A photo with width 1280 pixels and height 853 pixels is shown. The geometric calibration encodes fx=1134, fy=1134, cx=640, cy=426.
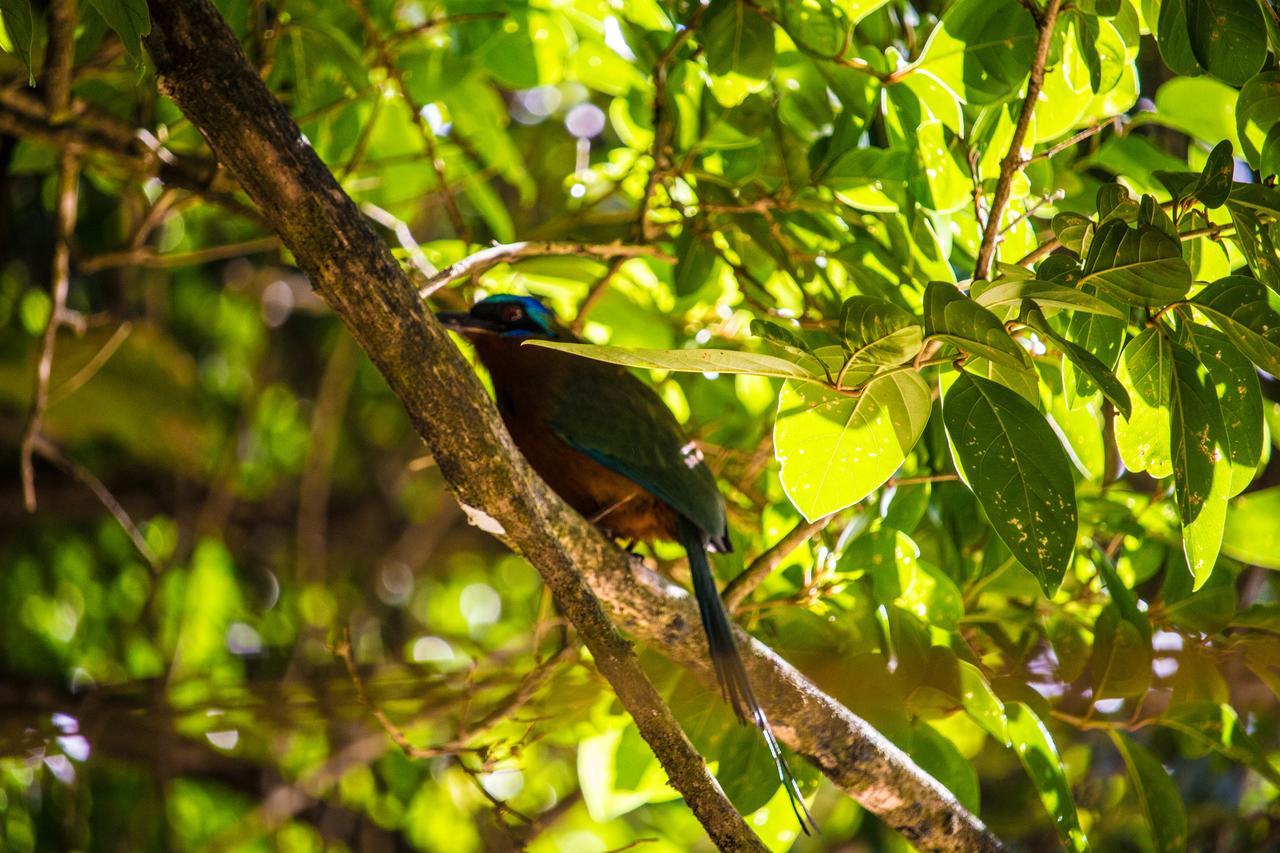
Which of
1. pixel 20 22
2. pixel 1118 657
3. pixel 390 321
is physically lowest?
pixel 1118 657

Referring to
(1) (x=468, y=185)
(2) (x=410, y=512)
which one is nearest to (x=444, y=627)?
(2) (x=410, y=512)

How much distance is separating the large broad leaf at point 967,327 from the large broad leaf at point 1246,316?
0.38 m

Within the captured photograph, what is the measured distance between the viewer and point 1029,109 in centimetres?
188

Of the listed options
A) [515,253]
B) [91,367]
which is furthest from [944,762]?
[91,367]

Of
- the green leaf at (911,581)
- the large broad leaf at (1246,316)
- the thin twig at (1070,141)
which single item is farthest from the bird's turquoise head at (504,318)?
the large broad leaf at (1246,316)

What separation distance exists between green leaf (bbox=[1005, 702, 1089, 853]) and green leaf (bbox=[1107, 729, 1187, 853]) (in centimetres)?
21

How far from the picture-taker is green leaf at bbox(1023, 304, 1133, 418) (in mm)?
1400

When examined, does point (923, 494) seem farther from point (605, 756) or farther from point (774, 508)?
point (605, 756)

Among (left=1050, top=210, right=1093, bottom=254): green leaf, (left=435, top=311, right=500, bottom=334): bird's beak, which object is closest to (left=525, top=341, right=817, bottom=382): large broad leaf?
(left=1050, top=210, right=1093, bottom=254): green leaf

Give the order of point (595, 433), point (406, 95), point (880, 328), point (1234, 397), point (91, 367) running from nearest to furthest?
point (880, 328) → point (1234, 397) → point (406, 95) → point (595, 433) → point (91, 367)

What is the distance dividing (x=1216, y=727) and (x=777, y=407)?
1.33 m

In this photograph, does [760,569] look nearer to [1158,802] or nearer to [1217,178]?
[1158,802]

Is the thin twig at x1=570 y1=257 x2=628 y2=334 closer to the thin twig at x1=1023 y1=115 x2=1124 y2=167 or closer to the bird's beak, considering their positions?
the bird's beak

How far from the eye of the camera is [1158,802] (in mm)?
2393
